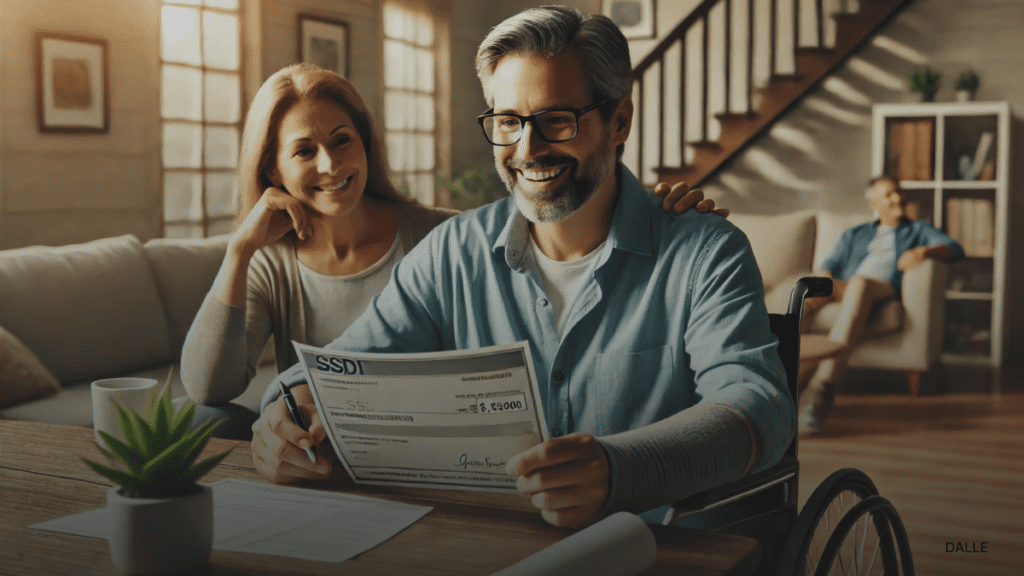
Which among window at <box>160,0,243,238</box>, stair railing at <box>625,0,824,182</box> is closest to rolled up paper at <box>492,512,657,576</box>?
window at <box>160,0,243,238</box>

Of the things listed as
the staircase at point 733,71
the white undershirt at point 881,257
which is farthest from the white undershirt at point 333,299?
the staircase at point 733,71

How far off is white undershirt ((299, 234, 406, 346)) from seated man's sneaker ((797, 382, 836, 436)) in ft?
8.23

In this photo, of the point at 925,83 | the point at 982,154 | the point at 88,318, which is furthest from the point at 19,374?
the point at 925,83

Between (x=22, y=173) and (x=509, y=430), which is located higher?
(x=22, y=173)

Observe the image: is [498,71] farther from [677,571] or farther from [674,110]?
[674,110]

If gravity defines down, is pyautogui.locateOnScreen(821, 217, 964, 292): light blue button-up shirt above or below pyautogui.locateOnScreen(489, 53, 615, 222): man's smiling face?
below

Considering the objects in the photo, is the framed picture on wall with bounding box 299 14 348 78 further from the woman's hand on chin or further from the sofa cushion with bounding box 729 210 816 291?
the woman's hand on chin

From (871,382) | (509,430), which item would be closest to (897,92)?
(871,382)

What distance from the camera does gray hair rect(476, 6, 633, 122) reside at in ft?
4.39

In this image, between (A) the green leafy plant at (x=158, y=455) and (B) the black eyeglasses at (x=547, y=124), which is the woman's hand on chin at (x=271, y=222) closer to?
(B) the black eyeglasses at (x=547, y=124)

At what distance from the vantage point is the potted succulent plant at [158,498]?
0.80 m

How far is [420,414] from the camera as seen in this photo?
1.02 metres

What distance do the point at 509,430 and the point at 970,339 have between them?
202 inches

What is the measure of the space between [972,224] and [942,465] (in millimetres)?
2399
